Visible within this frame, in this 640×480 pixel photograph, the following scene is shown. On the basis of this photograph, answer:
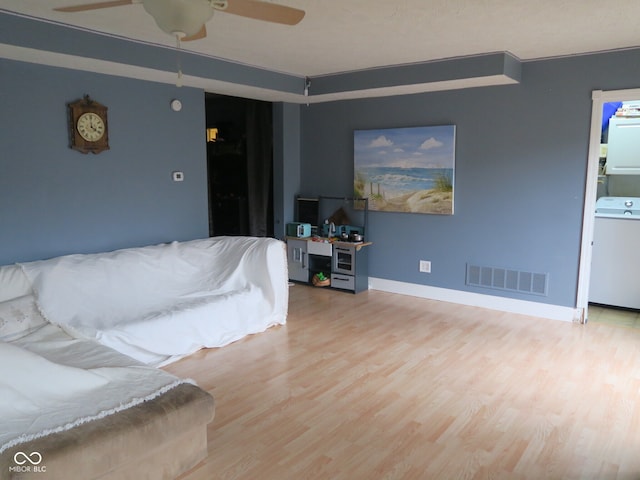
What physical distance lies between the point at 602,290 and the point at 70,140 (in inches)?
198

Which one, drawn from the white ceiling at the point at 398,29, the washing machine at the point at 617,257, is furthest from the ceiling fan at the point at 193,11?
the washing machine at the point at 617,257

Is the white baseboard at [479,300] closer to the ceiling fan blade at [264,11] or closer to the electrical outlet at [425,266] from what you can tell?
the electrical outlet at [425,266]

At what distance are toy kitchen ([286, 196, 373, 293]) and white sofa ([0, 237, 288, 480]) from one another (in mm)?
1255

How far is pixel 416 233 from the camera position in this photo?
5320mm

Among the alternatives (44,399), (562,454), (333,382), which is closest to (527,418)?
(562,454)

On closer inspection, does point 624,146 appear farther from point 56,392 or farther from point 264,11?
point 56,392

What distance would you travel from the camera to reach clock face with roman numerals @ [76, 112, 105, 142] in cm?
390

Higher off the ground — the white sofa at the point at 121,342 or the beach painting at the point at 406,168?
the beach painting at the point at 406,168

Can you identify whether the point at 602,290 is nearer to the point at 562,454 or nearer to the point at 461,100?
the point at 461,100

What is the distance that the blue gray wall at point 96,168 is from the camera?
3.61m

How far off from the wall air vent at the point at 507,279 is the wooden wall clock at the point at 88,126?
142 inches

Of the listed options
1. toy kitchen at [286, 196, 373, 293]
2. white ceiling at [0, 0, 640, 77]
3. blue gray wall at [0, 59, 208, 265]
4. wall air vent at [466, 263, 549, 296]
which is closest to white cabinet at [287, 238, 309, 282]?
toy kitchen at [286, 196, 373, 293]

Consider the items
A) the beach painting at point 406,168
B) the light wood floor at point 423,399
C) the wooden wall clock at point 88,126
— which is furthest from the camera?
the beach painting at point 406,168

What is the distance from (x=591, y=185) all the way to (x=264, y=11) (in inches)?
132
